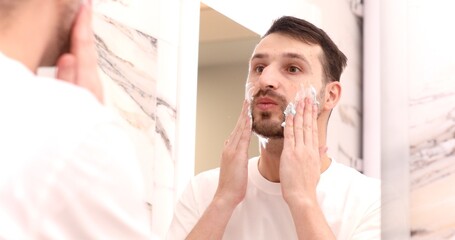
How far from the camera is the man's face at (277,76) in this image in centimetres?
115

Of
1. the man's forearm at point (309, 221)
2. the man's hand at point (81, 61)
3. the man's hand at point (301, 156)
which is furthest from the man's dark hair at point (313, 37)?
the man's hand at point (81, 61)

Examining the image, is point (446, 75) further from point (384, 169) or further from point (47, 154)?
point (47, 154)

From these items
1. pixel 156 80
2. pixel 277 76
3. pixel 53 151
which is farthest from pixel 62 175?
pixel 277 76

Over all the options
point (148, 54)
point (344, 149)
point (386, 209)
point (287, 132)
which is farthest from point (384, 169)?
point (148, 54)

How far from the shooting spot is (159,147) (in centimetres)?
110

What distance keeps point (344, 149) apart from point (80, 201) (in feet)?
3.38

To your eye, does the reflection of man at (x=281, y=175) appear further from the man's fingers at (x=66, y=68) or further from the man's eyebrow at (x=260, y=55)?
the man's fingers at (x=66, y=68)

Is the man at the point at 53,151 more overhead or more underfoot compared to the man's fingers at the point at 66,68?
more underfoot

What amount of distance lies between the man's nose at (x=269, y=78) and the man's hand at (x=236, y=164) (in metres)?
0.05

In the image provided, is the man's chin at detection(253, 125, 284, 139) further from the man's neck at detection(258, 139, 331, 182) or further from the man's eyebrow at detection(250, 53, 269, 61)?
the man's eyebrow at detection(250, 53, 269, 61)

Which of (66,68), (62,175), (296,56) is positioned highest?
(296,56)

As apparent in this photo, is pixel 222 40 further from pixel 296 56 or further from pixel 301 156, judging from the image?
pixel 301 156

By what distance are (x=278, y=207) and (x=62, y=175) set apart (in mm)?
645

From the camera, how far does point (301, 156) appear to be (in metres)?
1.11
